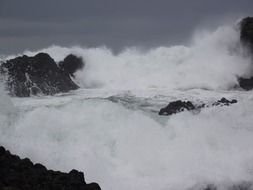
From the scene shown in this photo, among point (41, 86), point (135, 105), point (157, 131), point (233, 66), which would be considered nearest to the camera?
point (157, 131)

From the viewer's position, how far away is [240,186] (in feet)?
46.0

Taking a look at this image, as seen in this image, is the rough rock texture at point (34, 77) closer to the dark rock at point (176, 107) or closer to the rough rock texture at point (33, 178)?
the dark rock at point (176, 107)

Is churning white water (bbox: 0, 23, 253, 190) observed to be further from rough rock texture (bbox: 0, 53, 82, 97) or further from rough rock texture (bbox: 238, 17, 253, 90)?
rough rock texture (bbox: 238, 17, 253, 90)

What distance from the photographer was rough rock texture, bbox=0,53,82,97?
32.1 metres

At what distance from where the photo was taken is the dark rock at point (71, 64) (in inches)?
1607

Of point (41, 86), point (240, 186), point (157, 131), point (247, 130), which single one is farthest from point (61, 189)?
point (41, 86)

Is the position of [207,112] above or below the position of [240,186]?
above

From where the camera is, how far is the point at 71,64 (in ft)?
141

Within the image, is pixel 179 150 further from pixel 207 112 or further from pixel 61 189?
pixel 61 189

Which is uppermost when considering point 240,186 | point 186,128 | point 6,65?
point 6,65

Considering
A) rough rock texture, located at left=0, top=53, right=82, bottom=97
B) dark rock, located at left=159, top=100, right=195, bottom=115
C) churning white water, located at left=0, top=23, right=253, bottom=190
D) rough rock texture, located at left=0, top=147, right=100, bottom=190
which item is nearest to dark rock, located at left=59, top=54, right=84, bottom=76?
rough rock texture, located at left=0, top=53, right=82, bottom=97

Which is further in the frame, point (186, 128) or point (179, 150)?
point (186, 128)

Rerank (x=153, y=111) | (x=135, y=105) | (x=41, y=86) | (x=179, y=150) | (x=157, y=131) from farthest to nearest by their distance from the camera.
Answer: (x=41, y=86) → (x=135, y=105) → (x=153, y=111) → (x=157, y=131) → (x=179, y=150)

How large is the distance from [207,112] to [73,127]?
4.97 meters
